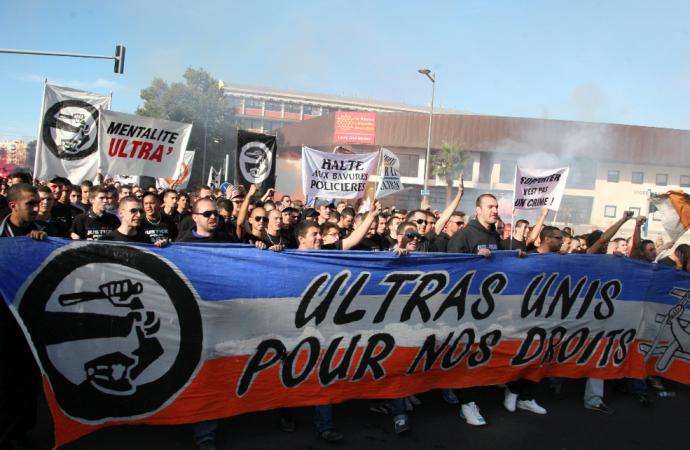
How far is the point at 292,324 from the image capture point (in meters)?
3.97

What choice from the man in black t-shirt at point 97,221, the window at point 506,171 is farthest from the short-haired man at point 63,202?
the window at point 506,171

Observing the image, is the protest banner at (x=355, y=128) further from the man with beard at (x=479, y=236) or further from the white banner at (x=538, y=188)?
the man with beard at (x=479, y=236)

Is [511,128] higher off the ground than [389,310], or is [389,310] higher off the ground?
[511,128]

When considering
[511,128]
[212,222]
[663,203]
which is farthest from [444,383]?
[511,128]

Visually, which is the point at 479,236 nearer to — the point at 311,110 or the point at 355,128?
the point at 355,128

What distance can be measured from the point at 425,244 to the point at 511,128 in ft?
133

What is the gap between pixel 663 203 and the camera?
19.7ft

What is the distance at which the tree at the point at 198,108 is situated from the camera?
56.1m

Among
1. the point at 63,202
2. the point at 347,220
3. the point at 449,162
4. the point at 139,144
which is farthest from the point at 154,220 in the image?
the point at 449,162

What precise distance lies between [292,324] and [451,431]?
1594 millimetres

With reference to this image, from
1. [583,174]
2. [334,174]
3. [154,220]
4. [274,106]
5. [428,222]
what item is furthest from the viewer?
[274,106]

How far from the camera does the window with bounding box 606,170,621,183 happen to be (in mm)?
43531

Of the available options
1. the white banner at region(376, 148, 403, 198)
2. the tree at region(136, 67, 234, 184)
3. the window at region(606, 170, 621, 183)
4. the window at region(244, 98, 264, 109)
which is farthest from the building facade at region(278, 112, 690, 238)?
the window at region(244, 98, 264, 109)

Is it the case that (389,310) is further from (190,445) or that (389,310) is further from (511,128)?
(511,128)
